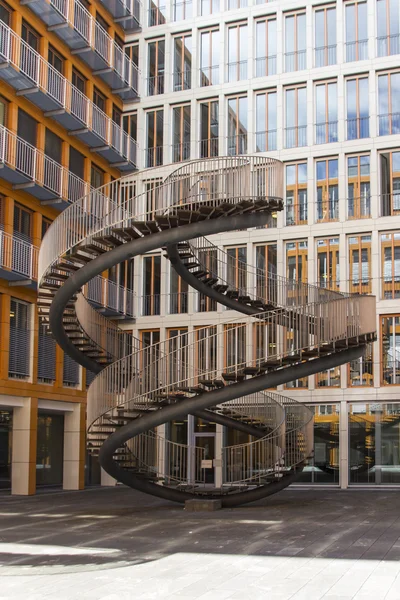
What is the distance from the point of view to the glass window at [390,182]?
29516 mm

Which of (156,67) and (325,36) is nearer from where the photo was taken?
(325,36)

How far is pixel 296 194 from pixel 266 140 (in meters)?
2.58

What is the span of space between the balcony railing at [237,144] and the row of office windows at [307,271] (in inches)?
151

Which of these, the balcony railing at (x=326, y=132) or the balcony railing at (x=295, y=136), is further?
the balcony railing at (x=295, y=136)

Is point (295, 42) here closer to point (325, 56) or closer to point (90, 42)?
point (325, 56)

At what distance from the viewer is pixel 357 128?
30.5m

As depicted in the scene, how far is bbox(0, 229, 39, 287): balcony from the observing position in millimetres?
24188

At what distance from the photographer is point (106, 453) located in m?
19.1


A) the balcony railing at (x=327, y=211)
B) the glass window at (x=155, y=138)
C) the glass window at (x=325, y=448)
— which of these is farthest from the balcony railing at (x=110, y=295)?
the glass window at (x=325, y=448)

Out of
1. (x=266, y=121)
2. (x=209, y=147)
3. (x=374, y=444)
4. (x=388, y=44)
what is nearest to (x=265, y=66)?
(x=266, y=121)

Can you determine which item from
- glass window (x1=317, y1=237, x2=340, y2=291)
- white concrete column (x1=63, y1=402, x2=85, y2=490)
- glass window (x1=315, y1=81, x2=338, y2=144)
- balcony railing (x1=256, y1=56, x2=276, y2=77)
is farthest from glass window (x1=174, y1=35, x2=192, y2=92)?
white concrete column (x1=63, y1=402, x2=85, y2=490)

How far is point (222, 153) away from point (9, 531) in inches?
794

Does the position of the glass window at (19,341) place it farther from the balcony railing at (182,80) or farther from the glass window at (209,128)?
the balcony railing at (182,80)

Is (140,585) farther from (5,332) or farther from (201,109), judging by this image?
(201,109)
